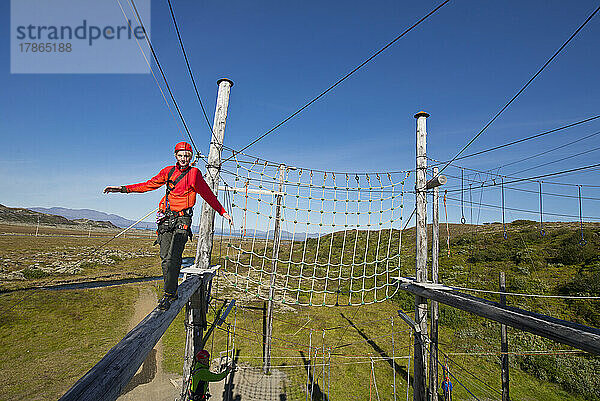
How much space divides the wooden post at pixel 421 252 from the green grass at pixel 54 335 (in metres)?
8.61

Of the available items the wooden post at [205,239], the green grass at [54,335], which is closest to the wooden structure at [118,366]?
the wooden post at [205,239]

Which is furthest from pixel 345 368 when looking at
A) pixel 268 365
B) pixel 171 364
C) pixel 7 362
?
pixel 7 362

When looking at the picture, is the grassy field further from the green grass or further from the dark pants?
the dark pants

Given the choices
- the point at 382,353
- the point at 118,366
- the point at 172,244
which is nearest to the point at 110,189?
the point at 172,244

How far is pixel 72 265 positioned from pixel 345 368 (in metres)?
30.0

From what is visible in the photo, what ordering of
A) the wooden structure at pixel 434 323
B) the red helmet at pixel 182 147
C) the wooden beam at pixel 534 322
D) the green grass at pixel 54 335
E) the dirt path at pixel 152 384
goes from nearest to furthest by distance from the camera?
the wooden beam at pixel 534 322 < the red helmet at pixel 182 147 < the wooden structure at pixel 434 323 < the dirt path at pixel 152 384 < the green grass at pixel 54 335

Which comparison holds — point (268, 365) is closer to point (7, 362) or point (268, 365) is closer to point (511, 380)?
point (511, 380)

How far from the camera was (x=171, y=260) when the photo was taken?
273cm

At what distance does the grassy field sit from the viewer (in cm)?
815

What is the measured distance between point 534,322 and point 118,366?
351 cm

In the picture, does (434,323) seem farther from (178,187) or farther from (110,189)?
(110,189)

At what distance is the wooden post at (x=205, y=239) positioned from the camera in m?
4.38

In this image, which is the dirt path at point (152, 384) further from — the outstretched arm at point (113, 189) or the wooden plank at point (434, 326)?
the outstretched arm at point (113, 189)

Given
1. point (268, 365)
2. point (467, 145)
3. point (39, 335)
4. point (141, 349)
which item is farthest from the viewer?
point (39, 335)
